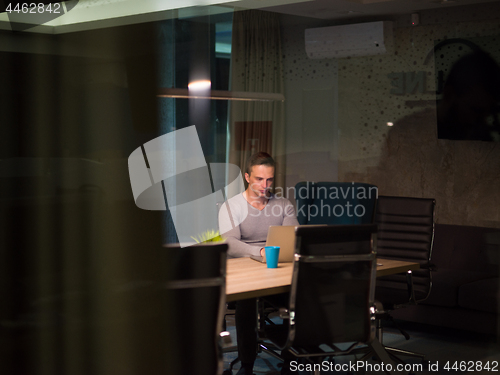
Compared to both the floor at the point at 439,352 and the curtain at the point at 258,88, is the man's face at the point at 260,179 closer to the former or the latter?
the floor at the point at 439,352

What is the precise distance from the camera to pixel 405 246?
3705 mm

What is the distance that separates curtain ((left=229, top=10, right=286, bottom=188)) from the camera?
19.0 ft

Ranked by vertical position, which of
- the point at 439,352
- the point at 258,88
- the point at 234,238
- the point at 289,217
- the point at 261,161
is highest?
the point at 258,88

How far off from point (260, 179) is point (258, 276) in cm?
88

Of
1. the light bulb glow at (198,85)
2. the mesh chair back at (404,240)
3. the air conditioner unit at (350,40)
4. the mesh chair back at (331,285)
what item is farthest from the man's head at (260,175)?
the air conditioner unit at (350,40)

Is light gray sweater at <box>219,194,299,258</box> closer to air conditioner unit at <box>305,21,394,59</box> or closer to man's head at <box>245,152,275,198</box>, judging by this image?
man's head at <box>245,152,275,198</box>

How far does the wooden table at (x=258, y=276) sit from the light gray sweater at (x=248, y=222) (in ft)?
0.34

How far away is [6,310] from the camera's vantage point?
0.57 m

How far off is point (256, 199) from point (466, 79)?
2.54 m

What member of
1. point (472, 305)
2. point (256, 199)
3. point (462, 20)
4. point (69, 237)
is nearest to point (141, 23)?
point (69, 237)

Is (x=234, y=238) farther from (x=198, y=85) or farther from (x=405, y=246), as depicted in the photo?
(x=198, y=85)

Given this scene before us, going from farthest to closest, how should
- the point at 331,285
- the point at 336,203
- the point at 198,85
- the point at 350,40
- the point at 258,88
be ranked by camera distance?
the point at 258,88
the point at 350,40
the point at 336,203
the point at 331,285
the point at 198,85

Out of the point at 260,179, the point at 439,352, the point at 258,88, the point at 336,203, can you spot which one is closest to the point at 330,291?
the point at 260,179

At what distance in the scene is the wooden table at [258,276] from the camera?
237 cm
